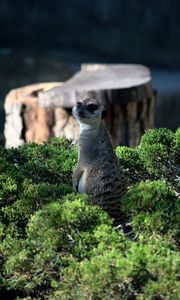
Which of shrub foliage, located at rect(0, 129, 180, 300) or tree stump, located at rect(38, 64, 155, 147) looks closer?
shrub foliage, located at rect(0, 129, 180, 300)

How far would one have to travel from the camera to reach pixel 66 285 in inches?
102

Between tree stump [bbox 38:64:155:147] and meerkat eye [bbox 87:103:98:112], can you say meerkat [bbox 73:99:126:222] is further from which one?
tree stump [bbox 38:64:155:147]

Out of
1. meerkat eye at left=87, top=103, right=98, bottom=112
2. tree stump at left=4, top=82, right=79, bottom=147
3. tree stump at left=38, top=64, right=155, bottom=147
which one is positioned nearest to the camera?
meerkat eye at left=87, top=103, right=98, bottom=112

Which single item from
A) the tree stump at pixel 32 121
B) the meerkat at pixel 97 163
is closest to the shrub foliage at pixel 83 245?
the meerkat at pixel 97 163

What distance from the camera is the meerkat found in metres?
3.23

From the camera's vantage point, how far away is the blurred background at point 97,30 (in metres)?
11.0

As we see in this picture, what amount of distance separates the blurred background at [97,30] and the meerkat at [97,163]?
298 inches

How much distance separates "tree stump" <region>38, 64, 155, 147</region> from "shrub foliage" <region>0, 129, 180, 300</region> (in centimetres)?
297

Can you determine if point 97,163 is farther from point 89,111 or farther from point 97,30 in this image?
point 97,30

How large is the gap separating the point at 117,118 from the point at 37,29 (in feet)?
15.9

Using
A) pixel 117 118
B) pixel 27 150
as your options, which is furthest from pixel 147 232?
pixel 117 118

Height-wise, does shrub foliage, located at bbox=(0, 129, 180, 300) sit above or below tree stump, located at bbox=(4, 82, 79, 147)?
above

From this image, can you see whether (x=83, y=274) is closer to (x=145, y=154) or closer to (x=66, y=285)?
(x=66, y=285)

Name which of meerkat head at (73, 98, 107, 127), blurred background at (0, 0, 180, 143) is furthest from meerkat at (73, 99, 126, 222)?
blurred background at (0, 0, 180, 143)
